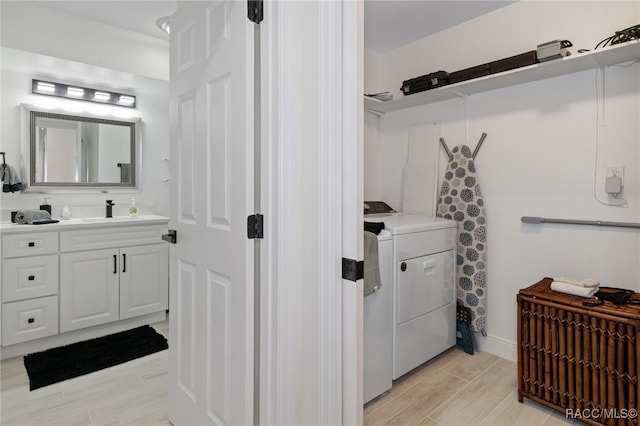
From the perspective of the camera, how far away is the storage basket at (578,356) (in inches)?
63.4

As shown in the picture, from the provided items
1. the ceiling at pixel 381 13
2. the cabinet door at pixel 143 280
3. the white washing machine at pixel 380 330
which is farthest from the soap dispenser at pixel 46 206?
the white washing machine at pixel 380 330

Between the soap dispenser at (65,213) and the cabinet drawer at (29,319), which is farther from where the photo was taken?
the soap dispenser at (65,213)

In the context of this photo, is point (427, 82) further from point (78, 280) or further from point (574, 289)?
point (78, 280)

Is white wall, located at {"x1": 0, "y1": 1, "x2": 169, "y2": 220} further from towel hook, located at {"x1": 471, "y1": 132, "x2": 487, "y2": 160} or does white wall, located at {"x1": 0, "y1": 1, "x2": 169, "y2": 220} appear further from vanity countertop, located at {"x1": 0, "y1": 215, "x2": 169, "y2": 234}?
towel hook, located at {"x1": 471, "y1": 132, "x2": 487, "y2": 160}

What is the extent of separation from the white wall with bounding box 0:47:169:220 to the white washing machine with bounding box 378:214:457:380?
2.48 metres

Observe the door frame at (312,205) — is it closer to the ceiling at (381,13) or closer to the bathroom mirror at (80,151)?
the ceiling at (381,13)

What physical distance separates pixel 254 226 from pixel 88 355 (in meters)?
2.14

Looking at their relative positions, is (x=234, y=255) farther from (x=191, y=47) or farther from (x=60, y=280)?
(x=60, y=280)

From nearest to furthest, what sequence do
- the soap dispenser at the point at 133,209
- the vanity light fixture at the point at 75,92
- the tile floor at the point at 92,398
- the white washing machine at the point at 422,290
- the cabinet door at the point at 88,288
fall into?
the tile floor at the point at 92,398
the white washing machine at the point at 422,290
the cabinet door at the point at 88,288
the vanity light fixture at the point at 75,92
the soap dispenser at the point at 133,209

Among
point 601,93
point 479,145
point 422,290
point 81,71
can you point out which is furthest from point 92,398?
point 601,93

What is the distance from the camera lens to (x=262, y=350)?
121cm

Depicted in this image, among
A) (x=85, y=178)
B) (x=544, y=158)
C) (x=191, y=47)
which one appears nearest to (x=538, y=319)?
(x=544, y=158)

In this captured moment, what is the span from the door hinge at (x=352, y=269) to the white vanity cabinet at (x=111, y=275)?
2438mm

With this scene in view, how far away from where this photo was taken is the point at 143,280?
3.01m
